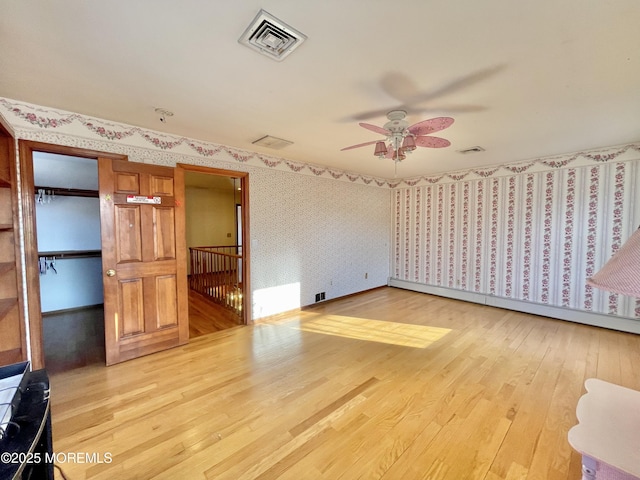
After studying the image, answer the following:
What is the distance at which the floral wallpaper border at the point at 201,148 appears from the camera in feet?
7.68

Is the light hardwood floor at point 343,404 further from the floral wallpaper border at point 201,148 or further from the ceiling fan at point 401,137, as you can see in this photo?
the floral wallpaper border at point 201,148

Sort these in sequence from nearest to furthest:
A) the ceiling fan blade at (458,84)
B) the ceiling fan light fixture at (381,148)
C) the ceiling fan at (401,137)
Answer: the ceiling fan blade at (458,84) < the ceiling fan at (401,137) < the ceiling fan light fixture at (381,148)

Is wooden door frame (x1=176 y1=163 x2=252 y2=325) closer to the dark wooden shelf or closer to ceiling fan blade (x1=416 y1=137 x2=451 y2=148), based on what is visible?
the dark wooden shelf

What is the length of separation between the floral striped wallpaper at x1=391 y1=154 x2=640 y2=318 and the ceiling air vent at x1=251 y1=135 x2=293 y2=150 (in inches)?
133

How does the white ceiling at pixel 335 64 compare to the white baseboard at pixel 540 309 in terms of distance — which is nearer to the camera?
the white ceiling at pixel 335 64

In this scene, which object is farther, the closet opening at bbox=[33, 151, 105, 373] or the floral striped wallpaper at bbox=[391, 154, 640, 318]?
the closet opening at bbox=[33, 151, 105, 373]

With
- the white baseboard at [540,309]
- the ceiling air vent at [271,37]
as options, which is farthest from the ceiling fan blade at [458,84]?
the white baseboard at [540,309]

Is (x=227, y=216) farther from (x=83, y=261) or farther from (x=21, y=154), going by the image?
(x=21, y=154)

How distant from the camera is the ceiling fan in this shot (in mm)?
2051

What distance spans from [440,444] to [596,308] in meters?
3.73

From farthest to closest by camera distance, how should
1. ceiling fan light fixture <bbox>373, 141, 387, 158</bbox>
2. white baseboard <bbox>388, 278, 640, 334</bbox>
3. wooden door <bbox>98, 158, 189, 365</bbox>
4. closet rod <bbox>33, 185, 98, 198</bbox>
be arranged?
closet rod <bbox>33, 185, 98, 198</bbox>, white baseboard <bbox>388, 278, 640, 334</bbox>, wooden door <bbox>98, 158, 189, 365</bbox>, ceiling fan light fixture <bbox>373, 141, 387, 158</bbox>

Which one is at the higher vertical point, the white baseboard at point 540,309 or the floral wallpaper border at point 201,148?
the floral wallpaper border at point 201,148

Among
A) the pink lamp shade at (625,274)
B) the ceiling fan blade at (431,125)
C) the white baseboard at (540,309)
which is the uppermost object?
the ceiling fan blade at (431,125)

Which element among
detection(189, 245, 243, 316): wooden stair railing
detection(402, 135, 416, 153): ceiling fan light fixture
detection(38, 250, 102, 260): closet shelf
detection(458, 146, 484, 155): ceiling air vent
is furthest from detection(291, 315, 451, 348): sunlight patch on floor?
detection(38, 250, 102, 260): closet shelf
